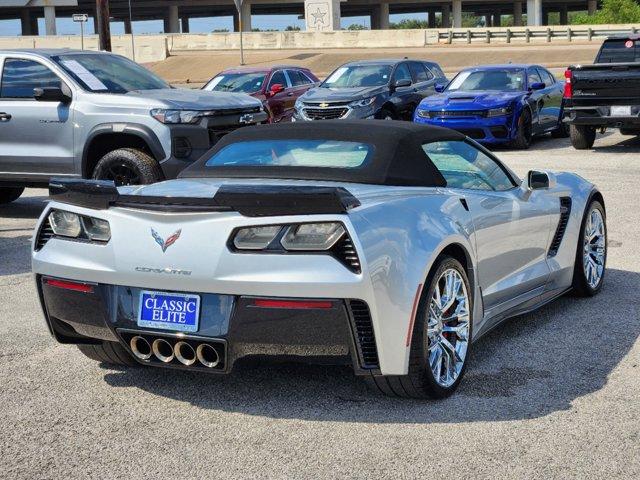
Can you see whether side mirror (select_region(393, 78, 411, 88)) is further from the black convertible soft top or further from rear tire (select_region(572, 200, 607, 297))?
the black convertible soft top

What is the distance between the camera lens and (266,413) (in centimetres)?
517

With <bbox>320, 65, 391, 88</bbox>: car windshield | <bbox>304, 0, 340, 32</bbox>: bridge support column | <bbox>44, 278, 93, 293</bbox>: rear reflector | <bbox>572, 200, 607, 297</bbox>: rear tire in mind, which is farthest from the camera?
<bbox>304, 0, 340, 32</bbox>: bridge support column

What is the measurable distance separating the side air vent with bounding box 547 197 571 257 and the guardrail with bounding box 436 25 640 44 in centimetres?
6083

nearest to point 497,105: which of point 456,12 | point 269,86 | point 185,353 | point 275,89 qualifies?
point 275,89

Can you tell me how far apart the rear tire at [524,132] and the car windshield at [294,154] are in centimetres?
1364

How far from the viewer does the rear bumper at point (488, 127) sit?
19.2 m

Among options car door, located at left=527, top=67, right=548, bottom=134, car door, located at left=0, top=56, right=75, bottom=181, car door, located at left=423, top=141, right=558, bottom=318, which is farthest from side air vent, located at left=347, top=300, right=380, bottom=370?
car door, located at left=527, top=67, right=548, bottom=134

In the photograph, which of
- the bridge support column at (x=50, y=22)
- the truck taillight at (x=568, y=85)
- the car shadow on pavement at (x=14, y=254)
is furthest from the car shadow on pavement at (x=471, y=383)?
the bridge support column at (x=50, y=22)

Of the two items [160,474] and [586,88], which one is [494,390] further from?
[586,88]

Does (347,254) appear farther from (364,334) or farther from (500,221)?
(500,221)

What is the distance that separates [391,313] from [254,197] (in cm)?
78

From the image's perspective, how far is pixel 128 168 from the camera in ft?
38.7

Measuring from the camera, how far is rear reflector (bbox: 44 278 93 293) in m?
5.22

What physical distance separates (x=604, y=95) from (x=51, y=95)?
9.62 metres
